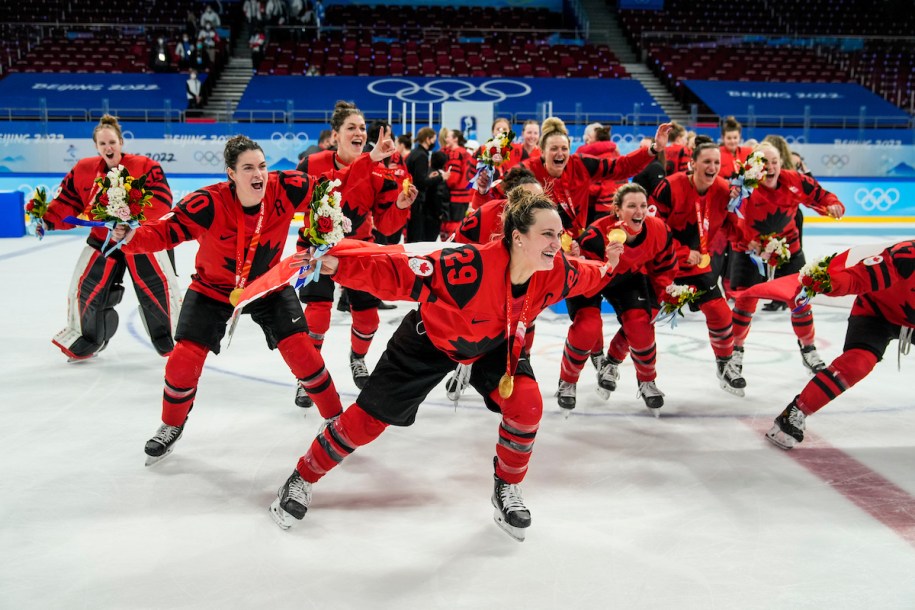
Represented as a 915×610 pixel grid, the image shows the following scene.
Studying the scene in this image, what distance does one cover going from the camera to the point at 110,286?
217 inches

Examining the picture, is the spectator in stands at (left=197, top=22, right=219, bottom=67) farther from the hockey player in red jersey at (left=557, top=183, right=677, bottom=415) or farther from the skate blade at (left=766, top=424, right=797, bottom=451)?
the skate blade at (left=766, top=424, right=797, bottom=451)

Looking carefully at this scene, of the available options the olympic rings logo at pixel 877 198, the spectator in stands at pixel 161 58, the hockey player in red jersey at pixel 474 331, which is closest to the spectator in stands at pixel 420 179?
the hockey player in red jersey at pixel 474 331

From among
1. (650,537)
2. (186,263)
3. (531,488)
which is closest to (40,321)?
(186,263)

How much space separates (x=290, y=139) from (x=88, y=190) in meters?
9.59

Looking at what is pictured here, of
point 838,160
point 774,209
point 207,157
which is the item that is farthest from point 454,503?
point 838,160

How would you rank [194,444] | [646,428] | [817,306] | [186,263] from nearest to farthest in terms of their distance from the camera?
[194,444] → [646,428] → [817,306] → [186,263]

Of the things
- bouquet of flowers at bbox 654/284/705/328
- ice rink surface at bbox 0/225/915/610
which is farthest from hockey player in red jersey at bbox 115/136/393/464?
bouquet of flowers at bbox 654/284/705/328

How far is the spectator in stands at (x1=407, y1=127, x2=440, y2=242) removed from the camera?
8594 millimetres

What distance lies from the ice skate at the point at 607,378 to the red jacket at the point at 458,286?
69.5 inches

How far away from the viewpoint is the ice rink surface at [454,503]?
107 inches

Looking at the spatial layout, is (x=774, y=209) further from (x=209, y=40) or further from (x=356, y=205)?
(x=209, y=40)

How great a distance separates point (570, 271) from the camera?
10.5 ft

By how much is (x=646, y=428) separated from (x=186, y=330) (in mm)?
2291

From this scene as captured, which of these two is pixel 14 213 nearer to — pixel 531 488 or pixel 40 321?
pixel 40 321
